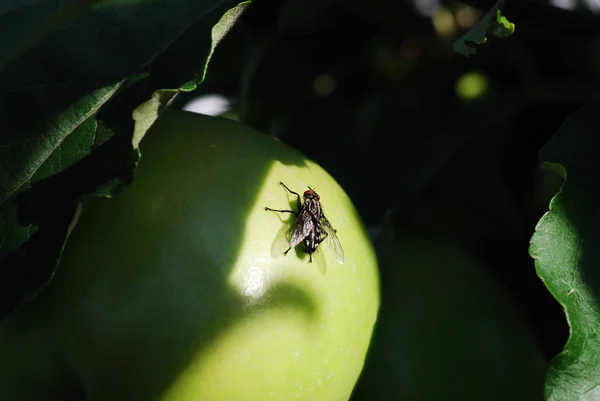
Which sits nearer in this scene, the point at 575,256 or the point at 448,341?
the point at 575,256

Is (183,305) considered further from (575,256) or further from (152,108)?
(575,256)

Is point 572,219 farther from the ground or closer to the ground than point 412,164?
farther from the ground

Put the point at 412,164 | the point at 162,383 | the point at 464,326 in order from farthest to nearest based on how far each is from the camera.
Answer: the point at 412,164, the point at 464,326, the point at 162,383

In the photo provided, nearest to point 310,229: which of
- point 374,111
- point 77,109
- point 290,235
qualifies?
point 290,235

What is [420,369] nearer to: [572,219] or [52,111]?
[572,219]

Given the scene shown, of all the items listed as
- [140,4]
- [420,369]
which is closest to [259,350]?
[420,369]

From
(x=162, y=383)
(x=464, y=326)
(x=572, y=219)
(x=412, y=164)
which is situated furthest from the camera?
(x=412, y=164)
